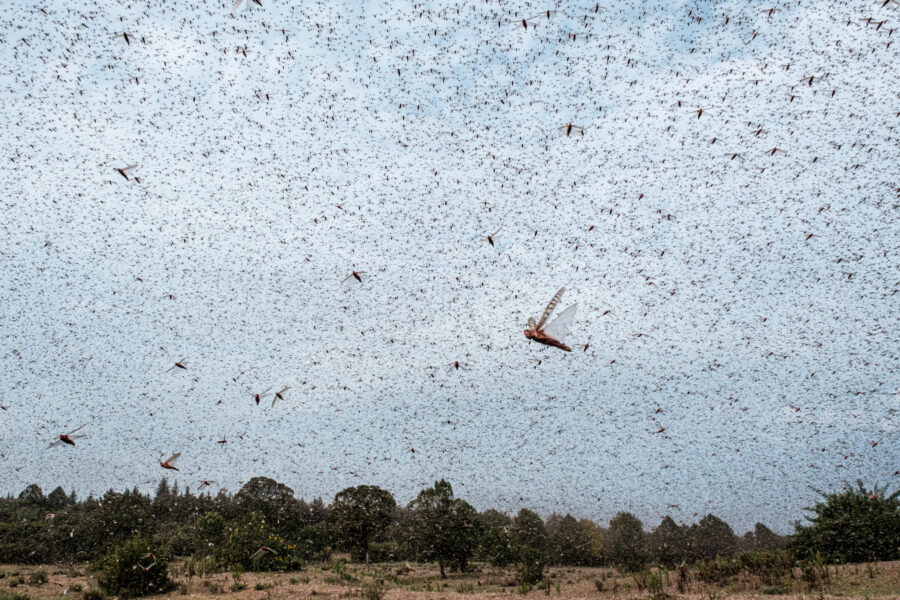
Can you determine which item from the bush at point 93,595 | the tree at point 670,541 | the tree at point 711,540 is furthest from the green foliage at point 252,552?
the tree at point 711,540

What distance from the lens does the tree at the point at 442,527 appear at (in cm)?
3616

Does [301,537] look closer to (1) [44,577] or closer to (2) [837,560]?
(1) [44,577]

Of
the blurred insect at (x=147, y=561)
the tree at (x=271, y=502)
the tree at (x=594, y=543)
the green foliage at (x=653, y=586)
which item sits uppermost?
the tree at (x=271, y=502)

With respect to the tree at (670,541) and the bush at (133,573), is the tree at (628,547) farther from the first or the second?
the bush at (133,573)

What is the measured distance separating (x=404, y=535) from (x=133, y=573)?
23508 millimetres

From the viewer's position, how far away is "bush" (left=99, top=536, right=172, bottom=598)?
21391 millimetres

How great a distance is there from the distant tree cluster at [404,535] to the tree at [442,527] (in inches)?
3.0

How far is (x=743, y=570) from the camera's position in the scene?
25422mm

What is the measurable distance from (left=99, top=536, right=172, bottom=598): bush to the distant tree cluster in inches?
10.1

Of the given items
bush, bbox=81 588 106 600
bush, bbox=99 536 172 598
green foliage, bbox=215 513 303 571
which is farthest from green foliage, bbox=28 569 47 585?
bush, bbox=81 588 106 600

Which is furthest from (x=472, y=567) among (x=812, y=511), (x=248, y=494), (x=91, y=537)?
(x=91, y=537)

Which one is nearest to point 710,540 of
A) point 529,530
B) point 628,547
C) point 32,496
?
point 628,547

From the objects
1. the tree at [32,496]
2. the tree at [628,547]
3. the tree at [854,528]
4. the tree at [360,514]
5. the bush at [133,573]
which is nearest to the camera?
the bush at [133,573]

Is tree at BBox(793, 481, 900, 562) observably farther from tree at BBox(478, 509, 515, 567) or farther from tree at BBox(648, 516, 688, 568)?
tree at BBox(478, 509, 515, 567)
